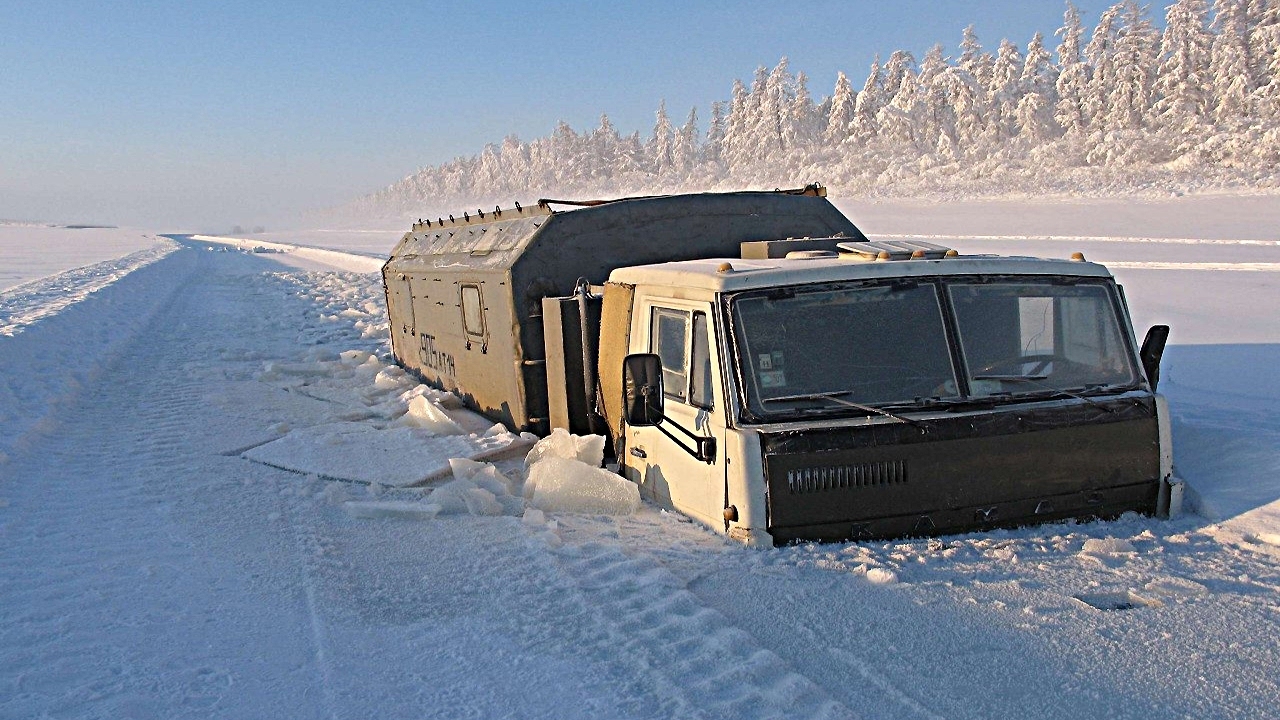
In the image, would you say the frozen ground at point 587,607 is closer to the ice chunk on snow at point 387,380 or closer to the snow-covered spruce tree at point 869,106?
the ice chunk on snow at point 387,380

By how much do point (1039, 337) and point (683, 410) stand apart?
6.76 feet

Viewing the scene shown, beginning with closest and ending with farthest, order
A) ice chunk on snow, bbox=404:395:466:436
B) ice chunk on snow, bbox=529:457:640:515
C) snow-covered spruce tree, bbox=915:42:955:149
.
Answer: ice chunk on snow, bbox=529:457:640:515 → ice chunk on snow, bbox=404:395:466:436 → snow-covered spruce tree, bbox=915:42:955:149

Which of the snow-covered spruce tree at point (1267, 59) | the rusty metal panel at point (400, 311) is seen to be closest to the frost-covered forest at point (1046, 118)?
the snow-covered spruce tree at point (1267, 59)

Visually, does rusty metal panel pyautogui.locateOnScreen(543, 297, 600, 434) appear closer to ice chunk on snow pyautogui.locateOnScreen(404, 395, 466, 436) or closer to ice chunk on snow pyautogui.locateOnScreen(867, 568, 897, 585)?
ice chunk on snow pyautogui.locateOnScreen(404, 395, 466, 436)

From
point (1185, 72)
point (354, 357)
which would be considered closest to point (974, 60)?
point (1185, 72)

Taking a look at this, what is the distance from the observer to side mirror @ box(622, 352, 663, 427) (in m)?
5.50

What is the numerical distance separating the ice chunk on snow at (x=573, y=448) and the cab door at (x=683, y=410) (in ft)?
1.55

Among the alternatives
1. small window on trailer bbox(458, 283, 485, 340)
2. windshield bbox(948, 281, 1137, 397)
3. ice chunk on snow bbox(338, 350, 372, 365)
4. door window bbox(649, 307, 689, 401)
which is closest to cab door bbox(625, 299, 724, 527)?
door window bbox(649, 307, 689, 401)

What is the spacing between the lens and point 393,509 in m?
6.44

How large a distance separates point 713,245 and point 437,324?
3722 mm

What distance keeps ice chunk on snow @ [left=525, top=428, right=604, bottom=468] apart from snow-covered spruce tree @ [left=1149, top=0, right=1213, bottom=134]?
56183mm

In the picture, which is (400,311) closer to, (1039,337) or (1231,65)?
(1039,337)

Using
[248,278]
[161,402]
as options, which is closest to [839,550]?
[161,402]

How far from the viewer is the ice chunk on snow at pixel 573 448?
6805 millimetres
